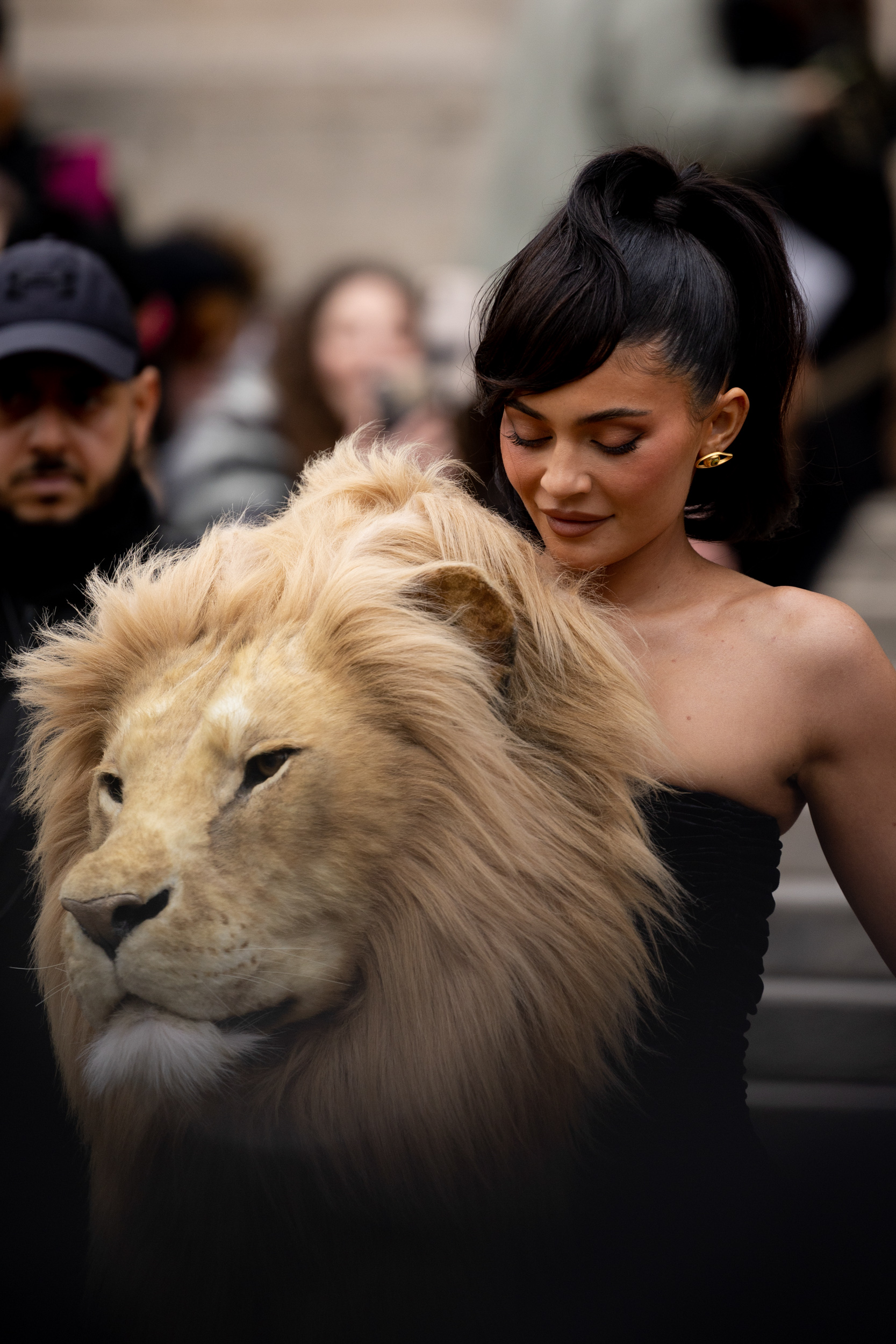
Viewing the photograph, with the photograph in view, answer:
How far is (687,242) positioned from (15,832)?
2.82ft

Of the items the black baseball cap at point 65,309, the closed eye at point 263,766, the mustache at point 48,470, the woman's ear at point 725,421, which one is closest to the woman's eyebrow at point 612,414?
the woman's ear at point 725,421

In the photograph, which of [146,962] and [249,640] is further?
[249,640]

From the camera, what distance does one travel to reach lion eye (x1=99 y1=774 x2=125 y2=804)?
3.30ft

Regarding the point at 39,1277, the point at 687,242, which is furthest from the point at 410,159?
the point at 39,1277

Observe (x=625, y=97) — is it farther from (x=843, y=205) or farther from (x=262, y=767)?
(x=262, y=767)

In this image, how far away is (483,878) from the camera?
0.98m

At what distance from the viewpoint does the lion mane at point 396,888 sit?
95 centimetres

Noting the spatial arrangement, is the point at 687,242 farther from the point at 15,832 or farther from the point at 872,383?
the point at 872,383

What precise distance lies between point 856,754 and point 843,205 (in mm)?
2188

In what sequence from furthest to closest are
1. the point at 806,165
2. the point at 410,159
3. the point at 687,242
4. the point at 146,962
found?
the point at 410,159 → the point at 806,165 → the point at 687,242 → the point at 146,962

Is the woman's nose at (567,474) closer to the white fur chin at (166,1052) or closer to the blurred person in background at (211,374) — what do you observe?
the white fur chin at (166,1052)

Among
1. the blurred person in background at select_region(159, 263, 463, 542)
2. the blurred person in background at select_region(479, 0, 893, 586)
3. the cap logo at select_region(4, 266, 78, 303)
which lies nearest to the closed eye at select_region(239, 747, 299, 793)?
the cap logo at select_region(4, 266, 78, 303)

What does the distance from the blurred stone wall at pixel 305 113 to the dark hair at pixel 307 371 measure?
10.6 feet

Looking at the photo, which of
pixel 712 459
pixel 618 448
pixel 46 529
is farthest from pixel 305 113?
pixel 618 448
